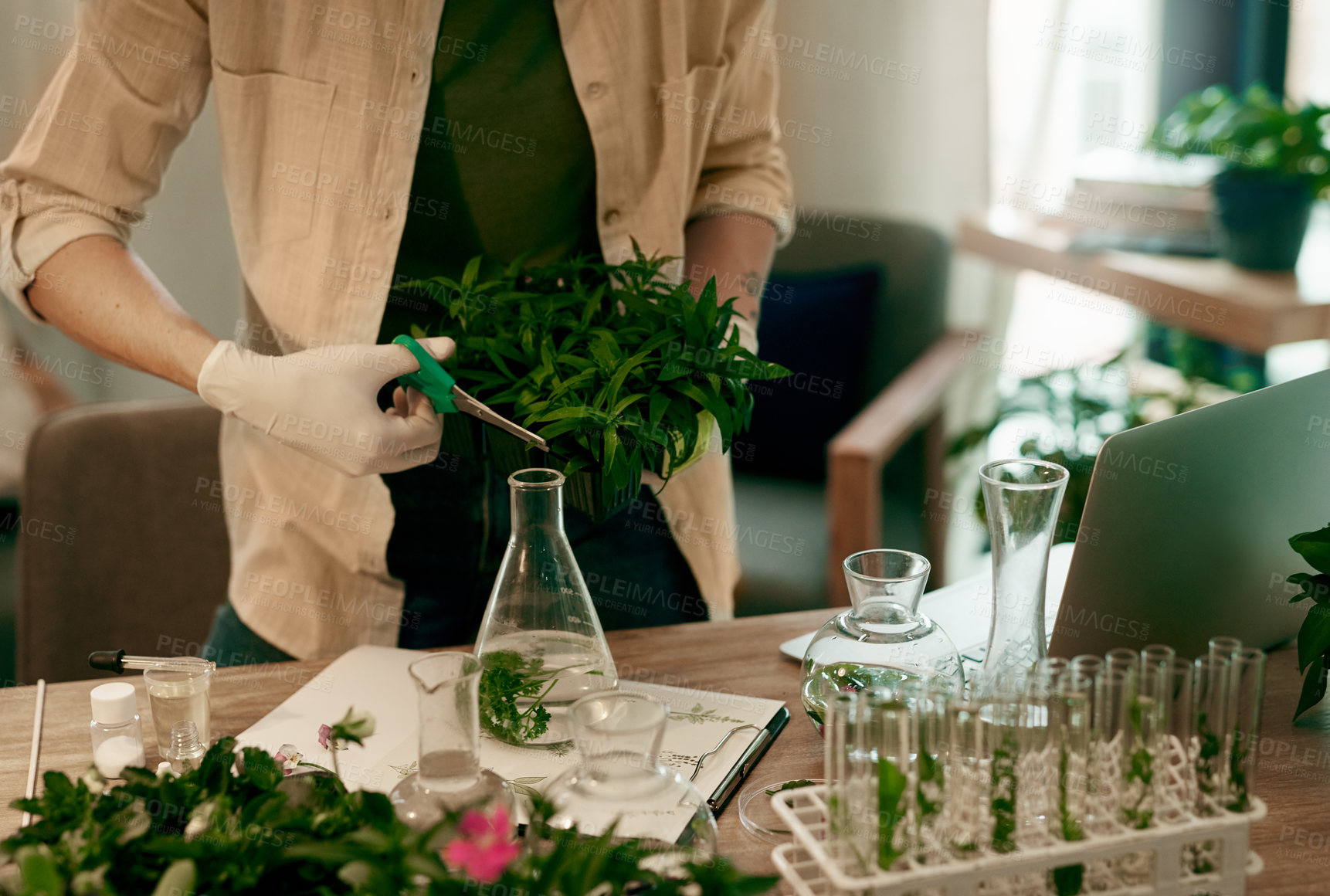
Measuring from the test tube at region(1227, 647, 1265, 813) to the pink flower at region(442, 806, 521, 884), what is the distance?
436mm

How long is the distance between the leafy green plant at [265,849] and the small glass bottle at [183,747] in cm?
21

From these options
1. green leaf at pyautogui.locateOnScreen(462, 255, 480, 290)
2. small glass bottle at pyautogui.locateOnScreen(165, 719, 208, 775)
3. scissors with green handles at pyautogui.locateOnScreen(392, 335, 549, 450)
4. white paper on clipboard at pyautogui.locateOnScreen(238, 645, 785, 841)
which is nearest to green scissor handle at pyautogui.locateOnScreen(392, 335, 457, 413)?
scissors with green handles at pyautogui.locateOnScreen(392, 335, 549, 450)

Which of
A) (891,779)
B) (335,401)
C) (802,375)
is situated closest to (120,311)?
(335,401)

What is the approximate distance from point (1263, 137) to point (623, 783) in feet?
6.94

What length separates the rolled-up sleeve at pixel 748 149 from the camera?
1.44m

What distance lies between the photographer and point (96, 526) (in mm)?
1530

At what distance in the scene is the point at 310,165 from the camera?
122 cm

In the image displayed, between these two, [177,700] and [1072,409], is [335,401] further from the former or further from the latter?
[1072,409]

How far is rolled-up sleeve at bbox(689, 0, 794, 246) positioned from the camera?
144 centimetres

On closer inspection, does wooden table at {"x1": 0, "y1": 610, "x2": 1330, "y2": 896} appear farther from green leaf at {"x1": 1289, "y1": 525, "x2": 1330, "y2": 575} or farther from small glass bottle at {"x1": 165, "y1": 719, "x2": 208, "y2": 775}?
green leaf at {"x1": 1289, "y1": 525, "x2": 1330, "y2": 575}

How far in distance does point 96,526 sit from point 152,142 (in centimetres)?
61

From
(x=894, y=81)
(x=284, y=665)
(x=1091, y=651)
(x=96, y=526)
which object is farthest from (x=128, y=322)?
(x=894, y=81)

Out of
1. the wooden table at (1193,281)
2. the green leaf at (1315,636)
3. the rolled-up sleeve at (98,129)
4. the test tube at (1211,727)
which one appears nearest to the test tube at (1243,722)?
the test tube at (1211,727)

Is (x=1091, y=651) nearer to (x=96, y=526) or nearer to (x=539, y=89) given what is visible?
(x=539, y=89)
